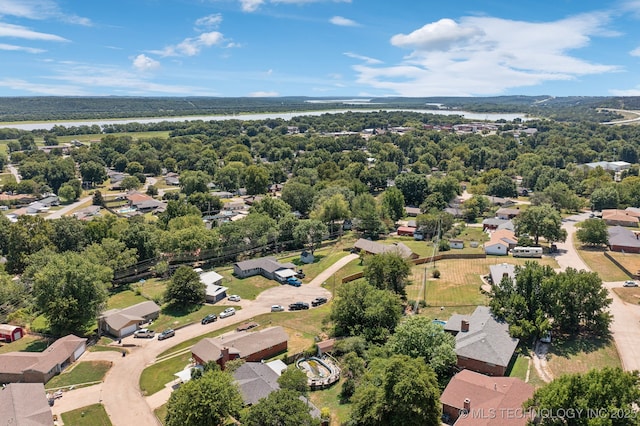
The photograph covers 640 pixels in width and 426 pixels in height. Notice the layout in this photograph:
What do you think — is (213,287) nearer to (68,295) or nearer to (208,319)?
(208,319)

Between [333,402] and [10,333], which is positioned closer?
[333,402]

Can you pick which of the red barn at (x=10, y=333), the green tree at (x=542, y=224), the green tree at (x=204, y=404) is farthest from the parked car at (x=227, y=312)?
the green tree at (x=542, y=224)

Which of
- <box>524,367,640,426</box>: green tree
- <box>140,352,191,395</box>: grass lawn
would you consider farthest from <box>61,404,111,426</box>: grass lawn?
<box>524,367,640,426</box>: green tree

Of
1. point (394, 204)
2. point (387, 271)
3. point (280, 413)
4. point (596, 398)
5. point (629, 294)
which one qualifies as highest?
point (596, 398)

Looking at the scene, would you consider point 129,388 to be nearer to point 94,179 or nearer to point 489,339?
point 489,339

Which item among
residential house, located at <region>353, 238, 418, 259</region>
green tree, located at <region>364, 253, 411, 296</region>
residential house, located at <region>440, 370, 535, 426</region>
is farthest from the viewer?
residential house, located at <region>353, 238, 418, 259</region>

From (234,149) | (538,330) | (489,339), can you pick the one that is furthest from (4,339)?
(234,149)

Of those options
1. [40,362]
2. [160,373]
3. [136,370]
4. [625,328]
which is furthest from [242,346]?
[625,328]

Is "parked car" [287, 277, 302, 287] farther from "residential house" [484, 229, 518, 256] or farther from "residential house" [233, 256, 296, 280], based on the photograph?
"residential house" [484, 229, 518, 256]
